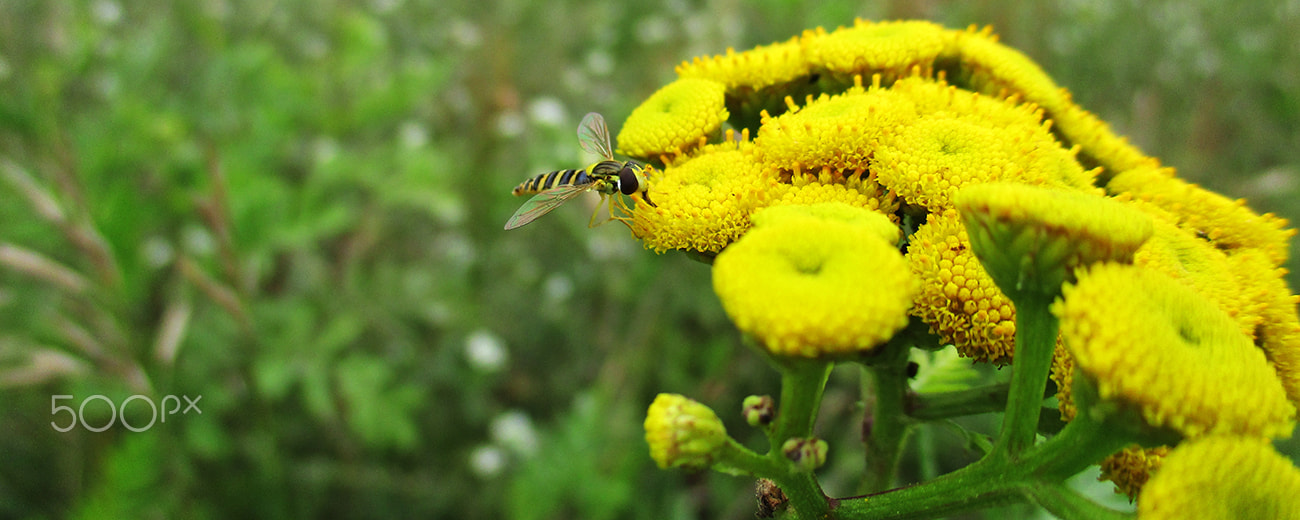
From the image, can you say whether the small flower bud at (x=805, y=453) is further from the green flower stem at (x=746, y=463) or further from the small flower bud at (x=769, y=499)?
the small flower bud at (x=769, y=499)

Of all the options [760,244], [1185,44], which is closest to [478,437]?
[760,244]

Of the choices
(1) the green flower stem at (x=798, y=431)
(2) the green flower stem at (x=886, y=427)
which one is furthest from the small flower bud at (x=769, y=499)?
(2) the green flower stem at (x=886, y=427)

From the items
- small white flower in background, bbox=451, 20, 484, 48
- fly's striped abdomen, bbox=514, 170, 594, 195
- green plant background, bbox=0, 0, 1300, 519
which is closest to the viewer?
fly's striped abdomen, bbox=514, 170, 594, 195

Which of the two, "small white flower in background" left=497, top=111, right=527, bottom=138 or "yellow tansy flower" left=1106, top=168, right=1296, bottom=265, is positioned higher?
"small white flower in background" left=497, top=111, right=527, bottom=138

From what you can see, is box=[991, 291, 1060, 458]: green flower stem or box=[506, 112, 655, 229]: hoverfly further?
box=[506, 112, 655, 229]: hoverfly

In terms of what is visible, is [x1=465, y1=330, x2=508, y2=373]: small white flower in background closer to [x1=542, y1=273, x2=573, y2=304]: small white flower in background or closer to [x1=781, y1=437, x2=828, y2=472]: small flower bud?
[x1=542, y1=273, x2=573, y2=304]: small white flower in background

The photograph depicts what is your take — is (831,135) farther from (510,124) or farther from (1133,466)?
(510,124)

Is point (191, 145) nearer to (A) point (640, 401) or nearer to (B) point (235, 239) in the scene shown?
(B) point (235, 239)

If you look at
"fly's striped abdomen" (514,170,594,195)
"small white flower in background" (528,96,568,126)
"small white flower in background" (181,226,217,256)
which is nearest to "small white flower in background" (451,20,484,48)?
"small white flower in background" (528,96,568,126)

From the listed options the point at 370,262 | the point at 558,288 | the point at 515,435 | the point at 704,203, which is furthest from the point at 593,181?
the point at 370,262
